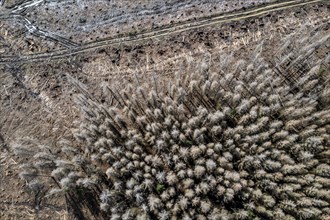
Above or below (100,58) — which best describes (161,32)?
A: above

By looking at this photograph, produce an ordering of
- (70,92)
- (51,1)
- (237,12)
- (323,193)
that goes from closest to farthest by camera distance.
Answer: (323,193) → (70,92) → (237,12) → (51,1)

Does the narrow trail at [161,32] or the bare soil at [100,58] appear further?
the narrow trail at [161,32]

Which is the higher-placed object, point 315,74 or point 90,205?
point 315,74

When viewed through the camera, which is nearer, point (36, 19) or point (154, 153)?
point (154, 153)

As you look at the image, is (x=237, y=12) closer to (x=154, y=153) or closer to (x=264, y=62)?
(x=264, y=62)

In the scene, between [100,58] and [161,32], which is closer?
[100,58]

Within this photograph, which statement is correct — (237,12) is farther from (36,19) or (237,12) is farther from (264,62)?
(36,19)

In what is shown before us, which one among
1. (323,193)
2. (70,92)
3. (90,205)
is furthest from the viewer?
(70,92)

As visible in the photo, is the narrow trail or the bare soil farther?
the narrow trail

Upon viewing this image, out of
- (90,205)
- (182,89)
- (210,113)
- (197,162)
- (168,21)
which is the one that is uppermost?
(168,21)

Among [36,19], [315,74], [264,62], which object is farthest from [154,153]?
[36,19]
